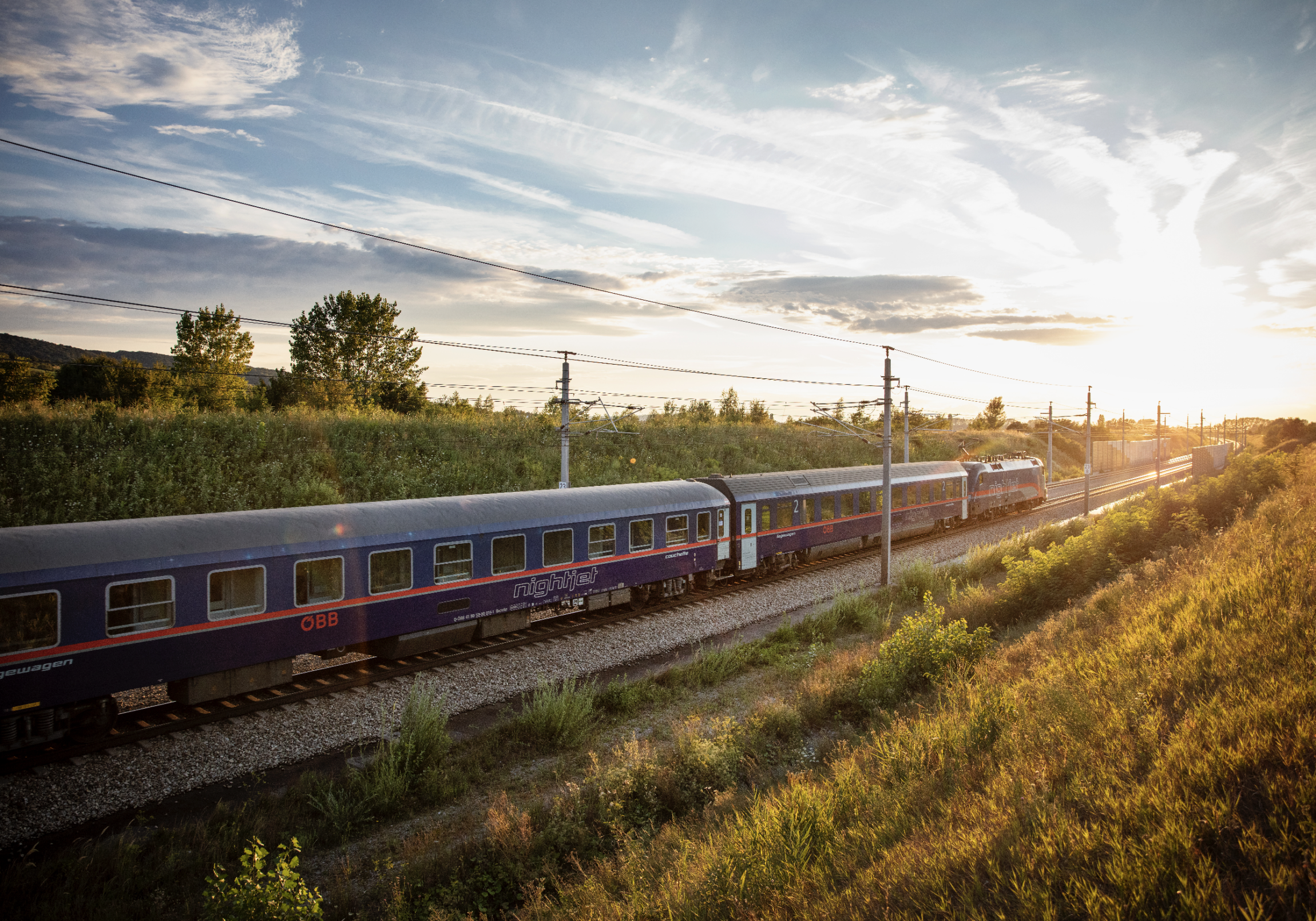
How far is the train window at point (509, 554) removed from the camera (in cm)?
1413

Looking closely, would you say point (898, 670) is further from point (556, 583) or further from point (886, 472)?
point (886, 472)

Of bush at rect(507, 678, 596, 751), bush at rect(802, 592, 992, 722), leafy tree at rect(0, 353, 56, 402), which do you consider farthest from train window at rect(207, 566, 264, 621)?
leafy tree at rect(0, 353, 56, 402)

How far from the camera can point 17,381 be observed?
32844mm

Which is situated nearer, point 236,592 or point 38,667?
point 38,667

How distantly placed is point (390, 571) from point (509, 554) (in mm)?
2579

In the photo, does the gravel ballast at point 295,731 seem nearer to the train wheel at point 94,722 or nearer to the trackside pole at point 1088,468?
the train wheel at point 94,722

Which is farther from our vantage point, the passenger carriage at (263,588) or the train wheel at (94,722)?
the train wheel at (94,722)

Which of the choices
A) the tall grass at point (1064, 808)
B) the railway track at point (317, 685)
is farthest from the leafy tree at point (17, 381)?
the tall grass at point (1064, 808)

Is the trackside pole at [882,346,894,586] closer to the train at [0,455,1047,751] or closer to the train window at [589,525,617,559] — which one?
the train at [0,455,1047,751]

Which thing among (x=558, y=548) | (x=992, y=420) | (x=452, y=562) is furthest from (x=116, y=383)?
(x=992, y=420)

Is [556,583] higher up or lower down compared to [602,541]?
lower down

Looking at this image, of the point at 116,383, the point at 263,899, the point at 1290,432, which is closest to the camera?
the point at 263,899

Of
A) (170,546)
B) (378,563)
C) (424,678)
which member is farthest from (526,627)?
(170,546)

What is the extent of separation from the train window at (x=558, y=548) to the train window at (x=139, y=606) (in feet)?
22.5
